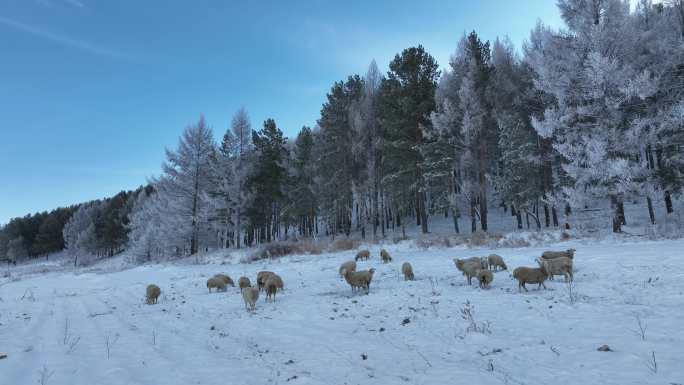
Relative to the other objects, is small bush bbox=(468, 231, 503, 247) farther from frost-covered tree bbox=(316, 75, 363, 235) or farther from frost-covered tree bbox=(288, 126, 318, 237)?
frost-covered tree bbox=(288, 126, 318, 237)

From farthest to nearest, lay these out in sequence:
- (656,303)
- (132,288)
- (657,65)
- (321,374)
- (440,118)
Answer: (440,118) < (657,65) < (132,288) < (656,303) < (321,374)

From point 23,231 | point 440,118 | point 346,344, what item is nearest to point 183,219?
point 440,118

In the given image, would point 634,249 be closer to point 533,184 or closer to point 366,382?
point 366,382

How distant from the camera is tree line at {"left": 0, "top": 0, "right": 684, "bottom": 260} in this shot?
16.3m

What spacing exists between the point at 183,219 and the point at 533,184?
100ft

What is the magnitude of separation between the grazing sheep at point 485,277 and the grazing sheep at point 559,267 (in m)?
1.12

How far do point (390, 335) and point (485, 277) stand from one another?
3699mm

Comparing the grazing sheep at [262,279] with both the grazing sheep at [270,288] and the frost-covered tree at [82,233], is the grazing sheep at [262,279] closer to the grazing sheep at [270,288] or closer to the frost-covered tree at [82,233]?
the grazing sheep at [270,288]

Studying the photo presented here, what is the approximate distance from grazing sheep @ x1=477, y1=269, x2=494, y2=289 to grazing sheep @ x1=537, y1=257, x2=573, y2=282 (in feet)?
3.67

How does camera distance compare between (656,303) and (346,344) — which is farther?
(656,303)

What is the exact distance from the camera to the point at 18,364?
16.3ft

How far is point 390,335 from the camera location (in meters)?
5.91

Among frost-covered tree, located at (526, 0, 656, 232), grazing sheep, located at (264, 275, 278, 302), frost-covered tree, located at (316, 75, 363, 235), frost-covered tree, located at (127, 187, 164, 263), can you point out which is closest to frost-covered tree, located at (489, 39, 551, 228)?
frost-covered tree, located at (526, 0, 656, 232)

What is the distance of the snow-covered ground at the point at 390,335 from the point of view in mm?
4266
